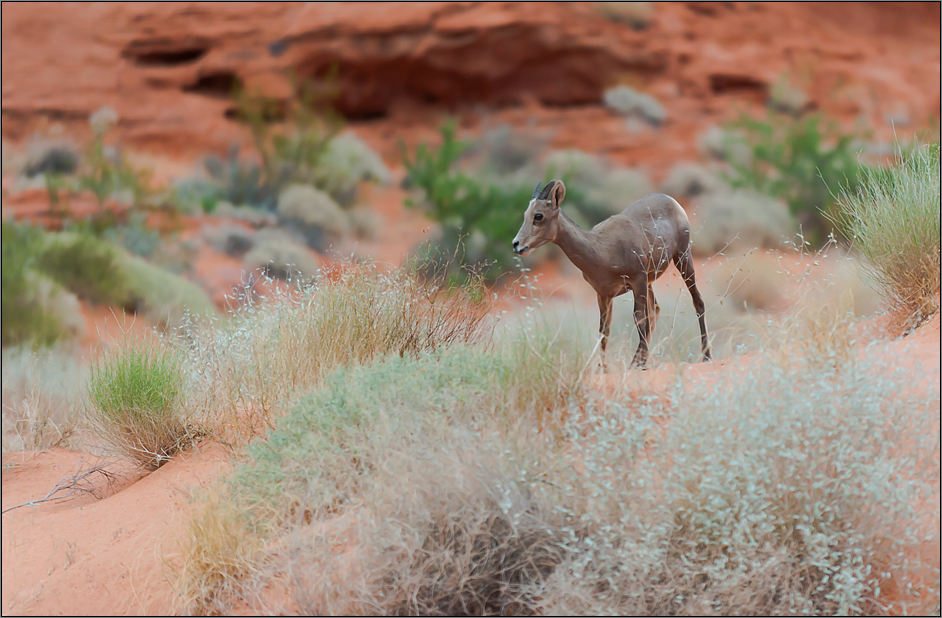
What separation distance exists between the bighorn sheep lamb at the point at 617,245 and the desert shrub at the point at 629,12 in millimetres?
12561

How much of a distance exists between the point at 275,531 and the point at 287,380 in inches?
52.9

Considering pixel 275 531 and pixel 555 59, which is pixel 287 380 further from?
pixel 555 59

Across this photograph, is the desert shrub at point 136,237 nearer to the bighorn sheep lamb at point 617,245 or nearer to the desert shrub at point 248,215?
the desert shrub at point 248,215

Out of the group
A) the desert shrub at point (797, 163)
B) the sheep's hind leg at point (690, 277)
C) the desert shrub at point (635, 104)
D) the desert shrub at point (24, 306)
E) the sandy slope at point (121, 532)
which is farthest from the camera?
the desert shrub at point (635, 104)

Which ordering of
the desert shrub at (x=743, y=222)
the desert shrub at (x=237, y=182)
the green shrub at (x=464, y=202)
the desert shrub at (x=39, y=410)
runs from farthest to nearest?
the desert shrub at (x=237, y=182), the desert shrub at (x=743, y=222), the green shrub at (x=464, y=202), the desert shrub at (x=39, y=410)

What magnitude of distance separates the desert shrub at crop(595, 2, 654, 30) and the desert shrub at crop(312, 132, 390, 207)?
18.6 ft

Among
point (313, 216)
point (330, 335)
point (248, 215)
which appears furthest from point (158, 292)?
point (330, 335)

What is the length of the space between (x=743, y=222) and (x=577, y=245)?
1099 centimetres

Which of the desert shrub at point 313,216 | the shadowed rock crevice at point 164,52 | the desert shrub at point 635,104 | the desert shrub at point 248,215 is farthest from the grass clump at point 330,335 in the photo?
the shadowed rock crevice at point 164,52

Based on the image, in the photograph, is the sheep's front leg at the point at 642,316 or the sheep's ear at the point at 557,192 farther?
the sheep's front leg at the point at 642,316

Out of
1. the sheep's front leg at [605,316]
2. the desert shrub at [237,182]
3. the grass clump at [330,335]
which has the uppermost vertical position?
the sheep's front leg at [605,316]

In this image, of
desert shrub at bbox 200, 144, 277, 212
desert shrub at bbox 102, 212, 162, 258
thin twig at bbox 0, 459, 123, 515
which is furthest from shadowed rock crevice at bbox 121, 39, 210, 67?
thin twig at bbox 0, 459, 123, 515

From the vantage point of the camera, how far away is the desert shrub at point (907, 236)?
4188 millimetres

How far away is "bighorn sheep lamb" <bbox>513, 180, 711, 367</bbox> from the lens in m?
3.98
